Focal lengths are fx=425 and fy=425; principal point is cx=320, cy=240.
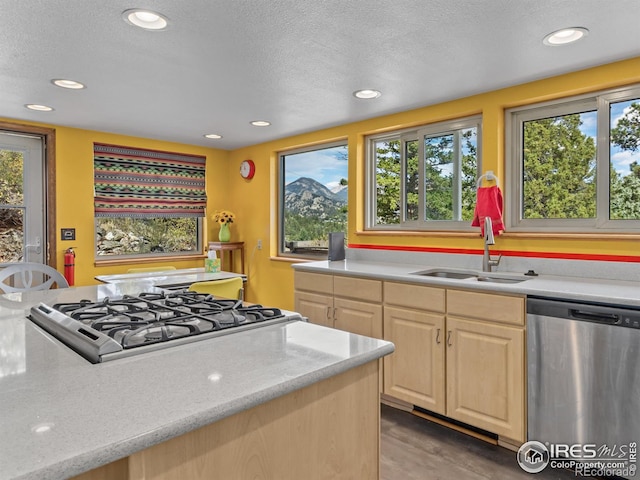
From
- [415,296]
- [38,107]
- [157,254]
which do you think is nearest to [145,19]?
[38,107]

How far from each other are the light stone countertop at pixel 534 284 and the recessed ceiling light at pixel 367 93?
4.00ft

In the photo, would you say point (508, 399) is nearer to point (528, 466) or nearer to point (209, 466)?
point (528, 466)

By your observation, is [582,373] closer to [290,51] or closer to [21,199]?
[290,51]

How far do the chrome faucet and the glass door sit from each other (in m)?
3.77

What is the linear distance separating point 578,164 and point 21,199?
4.42 m

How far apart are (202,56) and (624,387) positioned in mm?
2622

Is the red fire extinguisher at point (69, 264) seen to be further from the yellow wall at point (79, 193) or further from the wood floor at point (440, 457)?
the wood floor at point (440, 457)

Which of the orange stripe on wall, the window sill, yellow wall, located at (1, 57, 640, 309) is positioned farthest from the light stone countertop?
the window sill

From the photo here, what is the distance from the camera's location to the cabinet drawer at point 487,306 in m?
2.20

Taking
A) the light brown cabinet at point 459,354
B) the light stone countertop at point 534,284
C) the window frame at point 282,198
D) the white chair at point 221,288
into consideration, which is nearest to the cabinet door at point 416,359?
the light brown cabinet at point 459,354

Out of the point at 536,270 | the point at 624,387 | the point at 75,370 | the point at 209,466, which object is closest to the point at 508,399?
the point at 624,387

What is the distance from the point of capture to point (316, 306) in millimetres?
3223

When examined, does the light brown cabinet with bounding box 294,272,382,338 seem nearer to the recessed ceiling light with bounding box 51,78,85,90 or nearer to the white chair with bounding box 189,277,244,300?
the white chair with bounding box 189,277,244,300

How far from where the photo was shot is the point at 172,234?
4.82 m
